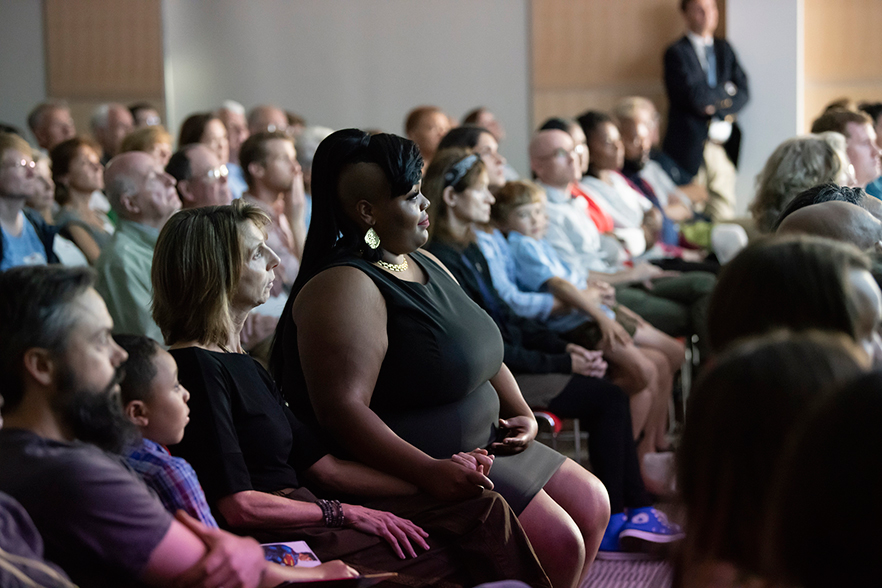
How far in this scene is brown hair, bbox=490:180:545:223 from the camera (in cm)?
361

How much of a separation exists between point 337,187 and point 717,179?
5.11 m

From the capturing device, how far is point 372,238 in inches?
81.2

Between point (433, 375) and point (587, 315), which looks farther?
point (587, 315)

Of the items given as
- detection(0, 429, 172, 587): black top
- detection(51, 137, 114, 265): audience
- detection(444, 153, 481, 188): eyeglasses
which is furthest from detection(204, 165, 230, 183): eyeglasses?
detection(0, 429, 172, 587): black top

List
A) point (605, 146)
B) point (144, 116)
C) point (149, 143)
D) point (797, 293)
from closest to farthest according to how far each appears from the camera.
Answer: point (797, 293) → point (149, 143) → point (605, 146) → point (144, 116)

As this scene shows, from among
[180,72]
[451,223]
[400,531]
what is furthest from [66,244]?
[180,72]

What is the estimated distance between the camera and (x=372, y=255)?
6.70ft

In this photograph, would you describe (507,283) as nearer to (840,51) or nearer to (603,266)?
(603,266)

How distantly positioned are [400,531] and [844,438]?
111cm

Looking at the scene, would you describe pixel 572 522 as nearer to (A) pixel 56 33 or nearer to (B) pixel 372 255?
(B) pixel 372 255

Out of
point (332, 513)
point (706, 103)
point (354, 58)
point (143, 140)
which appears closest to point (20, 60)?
point (354, 58)

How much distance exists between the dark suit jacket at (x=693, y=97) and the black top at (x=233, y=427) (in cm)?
532

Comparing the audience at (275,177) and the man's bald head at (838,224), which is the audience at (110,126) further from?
the man's bald head at (838,224)

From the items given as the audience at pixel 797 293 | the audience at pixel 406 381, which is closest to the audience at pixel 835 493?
the audience at pixel 406 381
